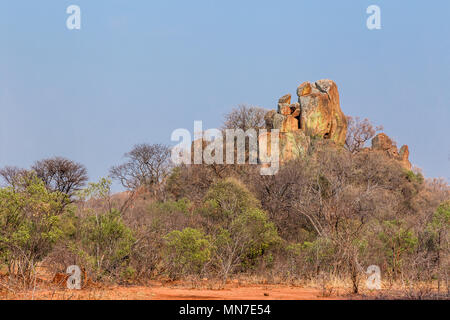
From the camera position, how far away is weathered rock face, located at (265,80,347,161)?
38.2 m

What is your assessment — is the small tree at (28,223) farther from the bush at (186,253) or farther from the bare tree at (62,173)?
the bare tree at (62,173)

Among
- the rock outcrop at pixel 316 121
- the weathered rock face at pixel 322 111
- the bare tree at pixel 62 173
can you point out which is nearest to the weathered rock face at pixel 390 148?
the rock outcrop at pixel 316 121

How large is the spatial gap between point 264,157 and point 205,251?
22.1 metres

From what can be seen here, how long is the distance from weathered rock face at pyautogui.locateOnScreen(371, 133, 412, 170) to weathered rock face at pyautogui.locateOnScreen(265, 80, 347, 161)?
2.71 metres

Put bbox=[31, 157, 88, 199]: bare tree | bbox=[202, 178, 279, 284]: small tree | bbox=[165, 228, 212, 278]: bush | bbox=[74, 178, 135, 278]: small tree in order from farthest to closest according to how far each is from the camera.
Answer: bbox=[31, 157, 88, 199]: bare tree → bbox=[202, 178, 279, 284]: small tree → bbox=[165, 228, 212, 278]: bush → bbox=[74, 178, 135, 278]: small tree

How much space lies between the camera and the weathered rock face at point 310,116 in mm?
38156

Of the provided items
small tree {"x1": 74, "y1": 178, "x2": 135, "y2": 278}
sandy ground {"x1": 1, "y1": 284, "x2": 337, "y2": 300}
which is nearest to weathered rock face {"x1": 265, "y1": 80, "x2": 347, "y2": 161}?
small tree {"x1": 74, "y1": 178, "x2": 135, "y2": 278}

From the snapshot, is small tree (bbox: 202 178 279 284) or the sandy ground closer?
the sandy ground

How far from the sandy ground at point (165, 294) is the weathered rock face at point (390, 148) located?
101ft

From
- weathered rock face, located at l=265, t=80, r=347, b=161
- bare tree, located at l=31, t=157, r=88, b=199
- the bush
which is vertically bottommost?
the bush

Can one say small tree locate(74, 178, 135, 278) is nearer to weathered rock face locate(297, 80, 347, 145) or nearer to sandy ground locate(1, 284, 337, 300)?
sandy ground locate(1, 284, 337, 300)

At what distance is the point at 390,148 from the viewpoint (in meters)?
40.8
